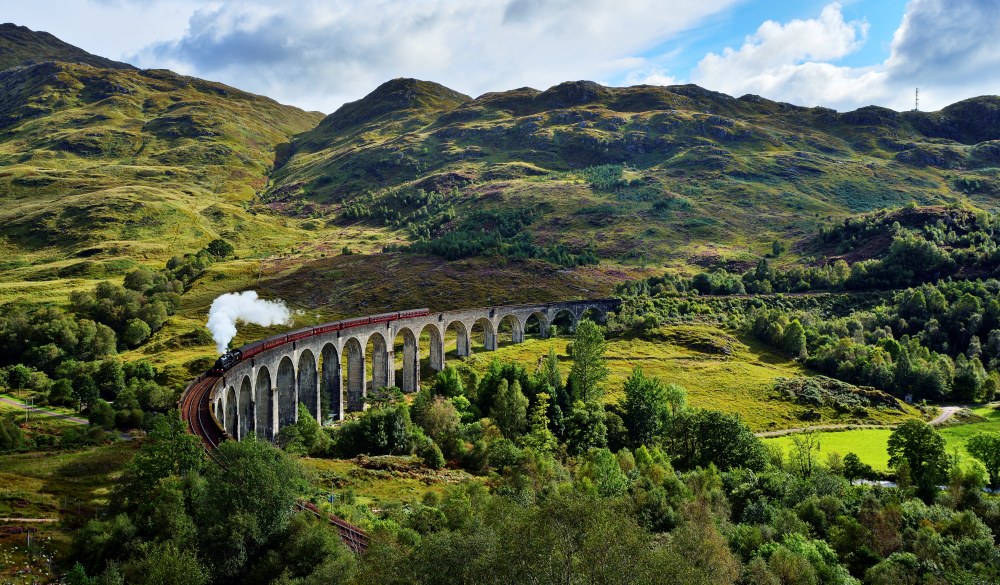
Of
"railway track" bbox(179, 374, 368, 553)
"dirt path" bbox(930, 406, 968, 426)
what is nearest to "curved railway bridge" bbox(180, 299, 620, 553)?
"railway track" bbox(179, 374, 368, 553)

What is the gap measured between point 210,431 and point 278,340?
18.7 meters

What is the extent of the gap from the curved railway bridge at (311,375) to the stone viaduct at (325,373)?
0.26 feet

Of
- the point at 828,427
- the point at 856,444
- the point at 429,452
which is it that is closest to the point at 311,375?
the point at 429,452

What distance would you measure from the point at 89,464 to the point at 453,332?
71809 mm

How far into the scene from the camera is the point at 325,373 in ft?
226

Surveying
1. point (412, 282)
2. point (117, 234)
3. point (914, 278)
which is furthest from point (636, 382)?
point (117, 234)

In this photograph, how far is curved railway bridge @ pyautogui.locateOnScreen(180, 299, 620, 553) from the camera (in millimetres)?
43281

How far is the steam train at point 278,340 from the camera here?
49500mm

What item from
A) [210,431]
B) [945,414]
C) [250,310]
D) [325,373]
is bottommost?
[945,414]

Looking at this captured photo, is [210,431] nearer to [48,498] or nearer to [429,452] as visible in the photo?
[48,498]

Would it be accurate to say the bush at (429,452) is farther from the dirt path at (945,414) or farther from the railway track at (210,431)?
the dirt path at (945,414)

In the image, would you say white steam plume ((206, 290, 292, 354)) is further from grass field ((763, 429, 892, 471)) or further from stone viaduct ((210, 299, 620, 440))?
grass field ((763, 429, 892, 471))

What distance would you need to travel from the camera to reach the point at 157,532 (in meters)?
30.9

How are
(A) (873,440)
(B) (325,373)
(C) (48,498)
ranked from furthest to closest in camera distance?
(A) (873,440) → (B) (325,373) → (C) (48,498)
